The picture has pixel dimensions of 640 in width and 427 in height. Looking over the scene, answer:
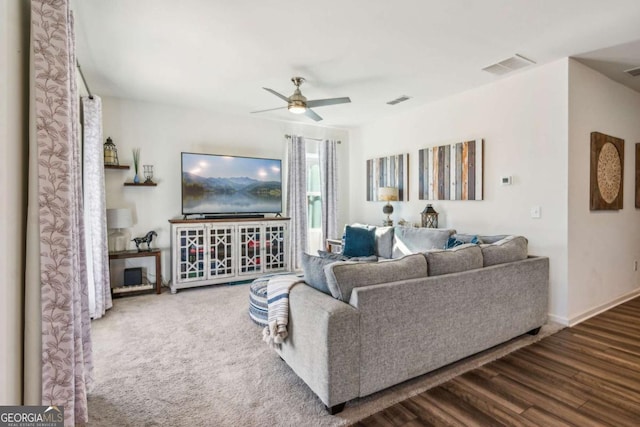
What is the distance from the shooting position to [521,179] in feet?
11.6

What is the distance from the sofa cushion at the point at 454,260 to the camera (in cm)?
231

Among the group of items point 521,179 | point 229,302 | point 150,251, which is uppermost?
point 521,179

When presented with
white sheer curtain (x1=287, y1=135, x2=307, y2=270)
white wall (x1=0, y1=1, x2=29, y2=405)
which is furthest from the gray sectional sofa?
white sheer curtain (x1=287, y1=135, x2=307, y2=270)

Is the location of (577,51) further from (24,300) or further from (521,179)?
(24,300)

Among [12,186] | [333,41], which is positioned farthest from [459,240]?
[12,186]

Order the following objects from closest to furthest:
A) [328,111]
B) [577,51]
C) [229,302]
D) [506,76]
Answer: [577,51] < [506,76] < [229,302] < [328,111]

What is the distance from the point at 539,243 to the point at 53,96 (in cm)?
414

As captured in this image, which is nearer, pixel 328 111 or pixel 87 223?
pixel 87 223

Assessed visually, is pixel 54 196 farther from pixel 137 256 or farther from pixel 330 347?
pixel 137 256

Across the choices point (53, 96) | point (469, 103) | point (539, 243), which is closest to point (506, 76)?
point (469, 103)

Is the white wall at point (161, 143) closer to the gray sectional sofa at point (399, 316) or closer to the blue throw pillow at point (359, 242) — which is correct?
the blue throw pillow at point (359, 242)

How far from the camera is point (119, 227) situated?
4051 millimetres

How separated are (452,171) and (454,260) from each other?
7.31 feet

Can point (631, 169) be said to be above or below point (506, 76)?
below
